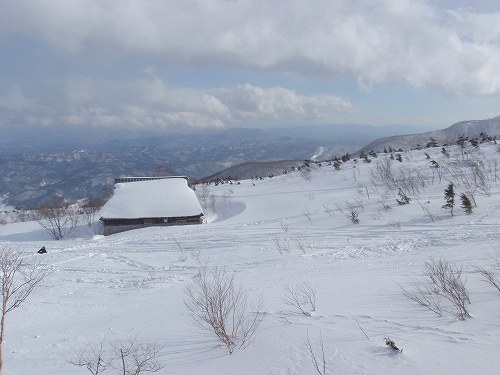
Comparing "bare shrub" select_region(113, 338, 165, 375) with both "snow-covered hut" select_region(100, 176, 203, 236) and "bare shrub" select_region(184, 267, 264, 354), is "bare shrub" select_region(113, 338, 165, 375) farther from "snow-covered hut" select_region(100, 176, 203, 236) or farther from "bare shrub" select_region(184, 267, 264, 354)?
"snow-covered hut" select_region(100, 176, 203, 236)

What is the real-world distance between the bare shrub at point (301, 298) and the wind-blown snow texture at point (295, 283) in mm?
188

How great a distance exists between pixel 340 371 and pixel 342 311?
A: 2.33m

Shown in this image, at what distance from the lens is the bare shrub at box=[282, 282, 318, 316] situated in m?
7.68

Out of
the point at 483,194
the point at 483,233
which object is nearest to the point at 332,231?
the point at 483,233

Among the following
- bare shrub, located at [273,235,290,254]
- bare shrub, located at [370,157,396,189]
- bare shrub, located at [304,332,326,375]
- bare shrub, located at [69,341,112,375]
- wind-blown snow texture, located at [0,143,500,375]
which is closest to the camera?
bare shrub, located at [304,332,326,375]

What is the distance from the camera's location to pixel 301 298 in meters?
8.41

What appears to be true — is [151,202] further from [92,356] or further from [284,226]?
[92,356]

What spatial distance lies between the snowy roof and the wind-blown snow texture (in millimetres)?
7059

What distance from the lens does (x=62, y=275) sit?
555 inches

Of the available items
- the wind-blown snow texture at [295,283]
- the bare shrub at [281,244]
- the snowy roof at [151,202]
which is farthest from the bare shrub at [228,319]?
the snowy roof at [151,202]

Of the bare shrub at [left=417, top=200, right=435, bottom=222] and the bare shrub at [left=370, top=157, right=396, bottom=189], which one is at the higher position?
the bare shrub at [left=370, top=157, right=396, bottom=189]

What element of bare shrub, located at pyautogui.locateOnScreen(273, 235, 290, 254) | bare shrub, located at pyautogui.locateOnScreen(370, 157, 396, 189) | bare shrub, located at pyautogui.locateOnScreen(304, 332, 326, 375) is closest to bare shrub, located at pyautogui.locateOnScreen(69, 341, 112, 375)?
bare shrub, located at pyautogui.locateOnScreen(304, 332, 326, 375)

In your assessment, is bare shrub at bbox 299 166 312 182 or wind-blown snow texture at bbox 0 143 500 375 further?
bare shrub at bbox 299 166 312 182

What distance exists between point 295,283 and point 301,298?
153 centimetres
